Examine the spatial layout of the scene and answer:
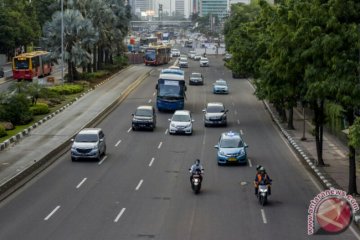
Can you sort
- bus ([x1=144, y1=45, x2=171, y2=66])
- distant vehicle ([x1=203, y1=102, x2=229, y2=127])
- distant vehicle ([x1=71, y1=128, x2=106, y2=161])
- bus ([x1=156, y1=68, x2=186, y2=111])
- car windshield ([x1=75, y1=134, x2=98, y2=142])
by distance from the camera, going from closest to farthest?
distant vehicle ([x1=71, y1=128, x2=106, y2=161]) → car windshield ([x1=75, y1=134, x2=98, y2=142]) → distant vehicle ([x1=203, y1=102, x2=229, y2=127]) → bus ([x1=156, y1=68, x2=186, y2=111]) → bus ([x1=144, y1=45, x2=171, y2=66])

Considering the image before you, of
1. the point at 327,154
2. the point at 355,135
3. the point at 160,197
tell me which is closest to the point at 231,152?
the point at 327,154

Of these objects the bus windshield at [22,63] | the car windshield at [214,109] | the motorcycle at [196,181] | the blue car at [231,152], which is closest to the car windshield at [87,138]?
the blue car at [231,152]

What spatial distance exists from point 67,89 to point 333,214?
178 feet

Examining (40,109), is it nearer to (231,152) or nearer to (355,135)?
(231,152)

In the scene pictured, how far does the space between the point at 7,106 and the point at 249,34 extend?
20756mm

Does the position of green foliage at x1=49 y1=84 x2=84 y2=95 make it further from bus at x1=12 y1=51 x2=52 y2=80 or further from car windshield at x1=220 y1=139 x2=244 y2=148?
car windshield at x1=220 y1=139 x2=244 y2=148

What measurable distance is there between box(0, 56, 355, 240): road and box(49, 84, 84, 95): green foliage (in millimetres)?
22186

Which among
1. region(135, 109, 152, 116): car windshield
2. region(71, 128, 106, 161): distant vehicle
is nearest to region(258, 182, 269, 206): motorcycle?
region(71, 128, 106, 161): distant vehicle

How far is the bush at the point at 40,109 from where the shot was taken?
59594 mm

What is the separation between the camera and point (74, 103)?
225 ft
